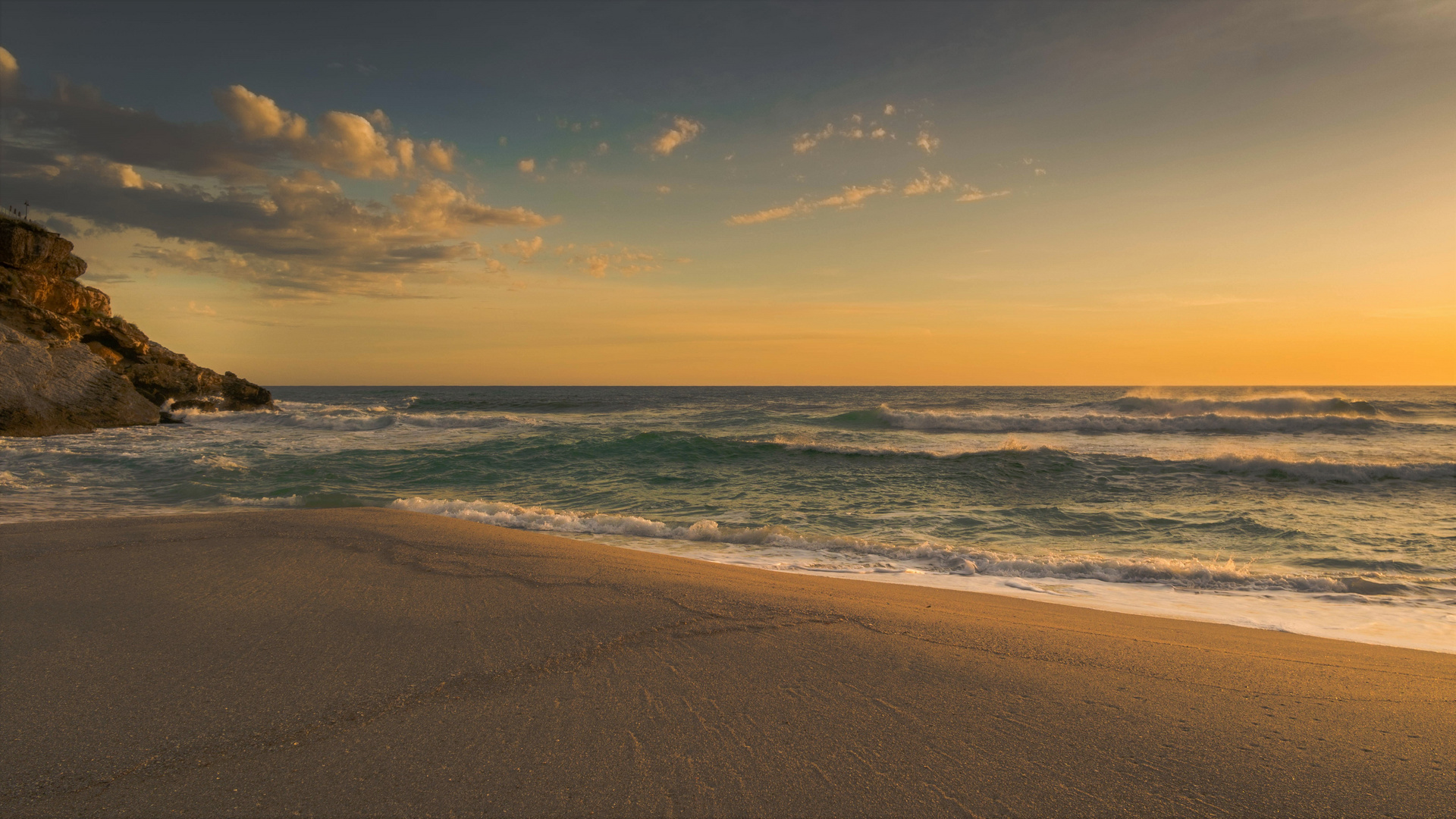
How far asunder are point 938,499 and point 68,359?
86.3ft

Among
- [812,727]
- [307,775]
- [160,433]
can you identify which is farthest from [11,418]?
[812,727]

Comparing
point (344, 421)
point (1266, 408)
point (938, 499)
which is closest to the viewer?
point (938, 499)

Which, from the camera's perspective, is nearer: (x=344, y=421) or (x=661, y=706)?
(x=661, y=706)

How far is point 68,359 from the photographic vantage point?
779 inches

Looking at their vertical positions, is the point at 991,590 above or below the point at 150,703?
below

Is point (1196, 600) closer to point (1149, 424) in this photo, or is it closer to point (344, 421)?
point (1149, 424)

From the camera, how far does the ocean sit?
250 inches

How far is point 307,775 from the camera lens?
201 centimetres

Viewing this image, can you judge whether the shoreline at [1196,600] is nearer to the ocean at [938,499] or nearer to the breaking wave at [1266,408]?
the ocean at [938,499]

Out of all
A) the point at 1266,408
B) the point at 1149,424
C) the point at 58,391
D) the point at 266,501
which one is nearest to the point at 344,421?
the point at 58,391

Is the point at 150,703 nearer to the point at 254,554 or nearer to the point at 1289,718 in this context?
the point at 254,554

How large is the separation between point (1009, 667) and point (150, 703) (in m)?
3.74

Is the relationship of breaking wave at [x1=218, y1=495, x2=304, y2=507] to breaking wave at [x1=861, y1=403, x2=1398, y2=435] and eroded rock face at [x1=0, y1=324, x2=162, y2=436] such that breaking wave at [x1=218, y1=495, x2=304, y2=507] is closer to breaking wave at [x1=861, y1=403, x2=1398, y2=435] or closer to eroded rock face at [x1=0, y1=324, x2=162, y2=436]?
eroded rock face at [x1=0, y1=324, x2=162, y2=436]

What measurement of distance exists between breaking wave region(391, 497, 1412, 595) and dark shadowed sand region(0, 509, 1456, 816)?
7.03ft
